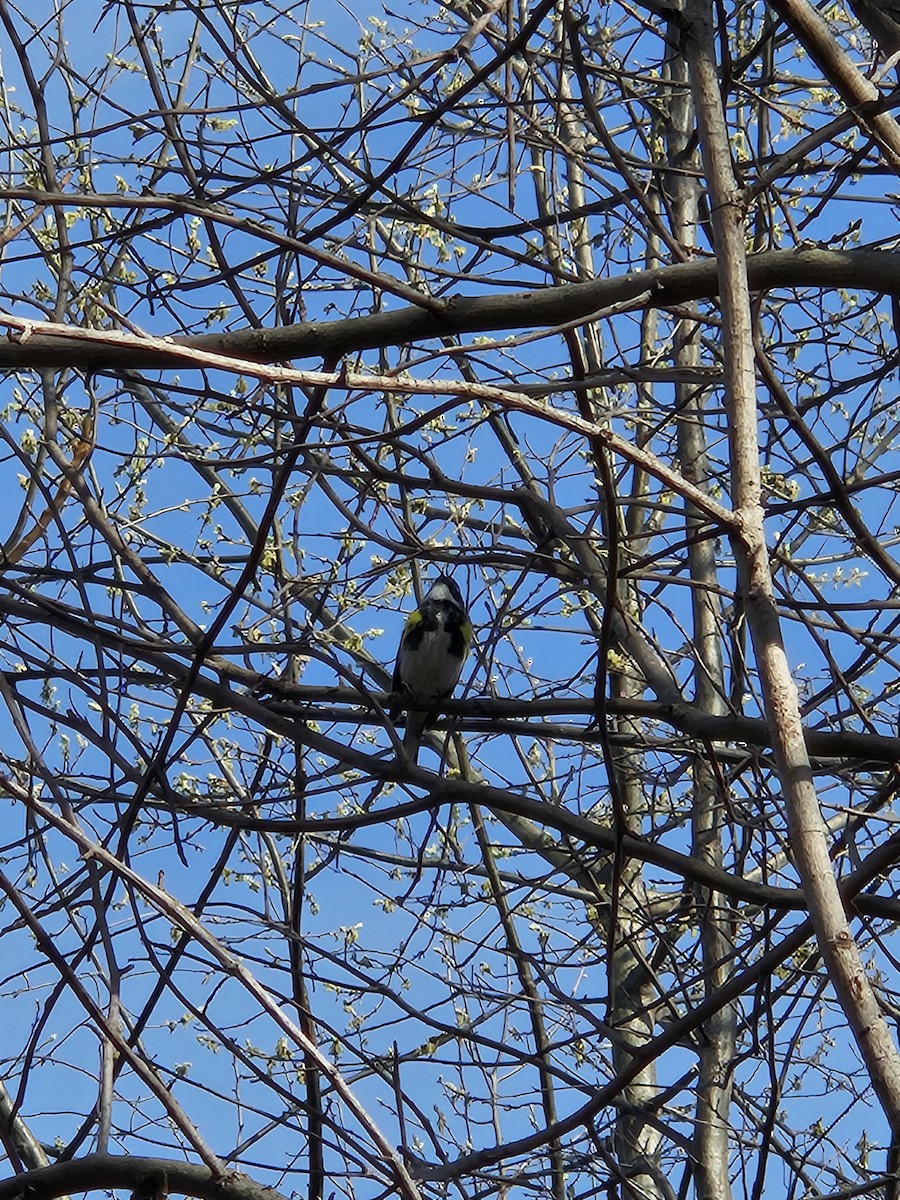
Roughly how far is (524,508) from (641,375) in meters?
1.42

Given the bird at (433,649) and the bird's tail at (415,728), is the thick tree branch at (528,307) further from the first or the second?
→ the bird at (433,649)

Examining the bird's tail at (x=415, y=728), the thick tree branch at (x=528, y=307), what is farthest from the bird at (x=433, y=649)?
the thick tree branch at (x=528, y=307)

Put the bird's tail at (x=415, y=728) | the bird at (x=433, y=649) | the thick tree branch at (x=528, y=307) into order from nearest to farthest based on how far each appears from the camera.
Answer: the thick tree branch at (x=528, y=307)
the bird's tail at (x=415, y=728)
the bird at (x=433, y=649)

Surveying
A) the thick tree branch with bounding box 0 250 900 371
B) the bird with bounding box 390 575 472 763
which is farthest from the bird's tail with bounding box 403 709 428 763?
the thick tree branch with bounding box 0 250 900 371

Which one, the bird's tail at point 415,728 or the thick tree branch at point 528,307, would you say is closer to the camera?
the thick tree branch at point 528,307

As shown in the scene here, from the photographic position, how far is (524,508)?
14.1 feet

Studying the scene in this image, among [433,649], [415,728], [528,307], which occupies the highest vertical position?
[433,649]

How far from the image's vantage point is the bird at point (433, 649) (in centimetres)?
633

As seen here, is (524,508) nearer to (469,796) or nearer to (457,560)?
(457,560)

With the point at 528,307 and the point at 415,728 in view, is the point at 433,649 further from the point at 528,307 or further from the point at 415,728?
the point at 528,307

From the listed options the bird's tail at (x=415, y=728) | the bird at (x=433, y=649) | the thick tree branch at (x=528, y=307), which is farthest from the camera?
the bird at (x=433, y=649)

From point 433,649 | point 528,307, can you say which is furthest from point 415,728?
point 528,307

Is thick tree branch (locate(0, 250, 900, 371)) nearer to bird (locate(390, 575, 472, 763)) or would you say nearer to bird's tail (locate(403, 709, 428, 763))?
bird's tail (locate(403, 709, 428, 763))

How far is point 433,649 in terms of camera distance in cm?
631
